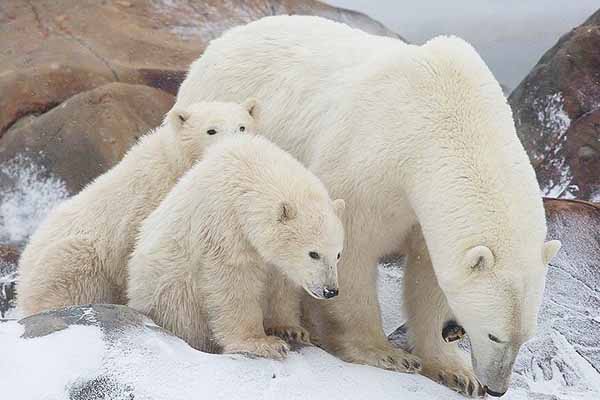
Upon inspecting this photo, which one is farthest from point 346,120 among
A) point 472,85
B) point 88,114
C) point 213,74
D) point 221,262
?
point 88,114

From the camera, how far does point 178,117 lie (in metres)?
4.62

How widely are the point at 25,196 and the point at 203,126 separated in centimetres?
402

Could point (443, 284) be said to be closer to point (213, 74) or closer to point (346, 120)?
point (346, 120)

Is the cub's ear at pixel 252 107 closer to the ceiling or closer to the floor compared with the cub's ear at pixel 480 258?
closer to the floor

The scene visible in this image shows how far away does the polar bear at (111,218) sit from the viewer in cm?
435

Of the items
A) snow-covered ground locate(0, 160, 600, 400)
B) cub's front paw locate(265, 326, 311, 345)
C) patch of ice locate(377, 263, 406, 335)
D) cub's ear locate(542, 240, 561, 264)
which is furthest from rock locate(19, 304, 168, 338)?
patch of ice locate(377, 263, 406, 335)

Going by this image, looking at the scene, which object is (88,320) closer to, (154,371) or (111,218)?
(154,371)

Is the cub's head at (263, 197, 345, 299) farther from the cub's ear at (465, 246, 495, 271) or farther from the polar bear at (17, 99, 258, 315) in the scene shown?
the polar bear at (17, 99, 258, 315)

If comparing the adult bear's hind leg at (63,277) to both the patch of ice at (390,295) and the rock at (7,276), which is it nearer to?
the patch of ice at (390,295)

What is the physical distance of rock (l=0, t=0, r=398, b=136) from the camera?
8797 millimetres

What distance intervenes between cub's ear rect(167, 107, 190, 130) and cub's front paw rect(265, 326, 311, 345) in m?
1.23

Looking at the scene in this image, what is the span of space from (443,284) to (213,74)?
2.29 m

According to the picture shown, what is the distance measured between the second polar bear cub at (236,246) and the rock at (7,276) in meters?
2.62

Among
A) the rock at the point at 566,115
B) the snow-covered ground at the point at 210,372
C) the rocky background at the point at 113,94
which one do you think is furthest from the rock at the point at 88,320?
the rock at the point at 566,115
